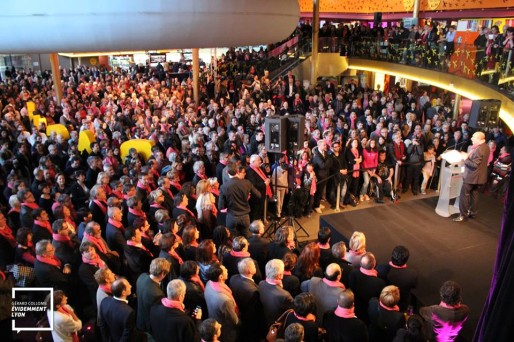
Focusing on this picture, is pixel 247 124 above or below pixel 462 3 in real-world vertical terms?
below

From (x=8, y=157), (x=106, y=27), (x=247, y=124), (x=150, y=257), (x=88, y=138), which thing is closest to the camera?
(x=106, y=27)

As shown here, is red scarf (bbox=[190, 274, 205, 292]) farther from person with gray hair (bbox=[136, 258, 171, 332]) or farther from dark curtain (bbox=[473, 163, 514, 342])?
dark curtain (bbox=[473, 163, 514, 342])

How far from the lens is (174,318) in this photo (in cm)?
326

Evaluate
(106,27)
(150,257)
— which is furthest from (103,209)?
(106,27)

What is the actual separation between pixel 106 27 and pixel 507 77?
10.5m

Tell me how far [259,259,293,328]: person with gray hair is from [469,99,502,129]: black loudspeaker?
192 inches

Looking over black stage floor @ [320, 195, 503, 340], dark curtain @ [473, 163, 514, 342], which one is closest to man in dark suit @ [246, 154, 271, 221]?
black stage floor @ [320, 195, 503, 340]

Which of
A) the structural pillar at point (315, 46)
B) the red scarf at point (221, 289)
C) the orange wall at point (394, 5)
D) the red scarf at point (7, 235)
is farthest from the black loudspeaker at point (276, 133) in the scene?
the structural pillar at point (315, 46)

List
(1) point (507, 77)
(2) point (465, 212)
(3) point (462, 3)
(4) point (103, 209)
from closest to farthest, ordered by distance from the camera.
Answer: (4) point (103, 209) < (2) point (465, 212) < (1) point (507, 77) < (3) point (462, 3)

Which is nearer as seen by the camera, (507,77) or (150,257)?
(150,257)

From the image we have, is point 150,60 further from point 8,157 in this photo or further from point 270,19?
point 270,19

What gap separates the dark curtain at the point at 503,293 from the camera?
41.7 inches

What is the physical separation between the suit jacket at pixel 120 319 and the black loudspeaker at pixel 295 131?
11.6 ft

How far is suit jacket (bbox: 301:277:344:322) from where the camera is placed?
366 cm
